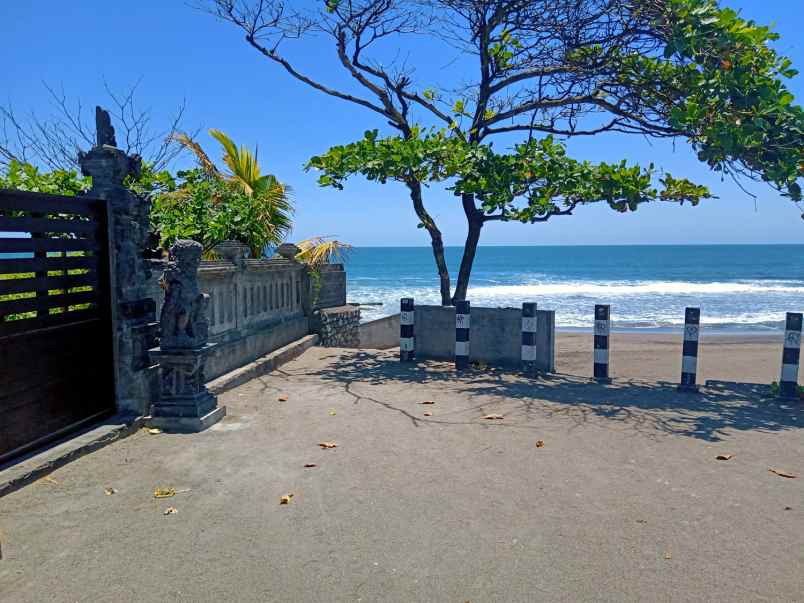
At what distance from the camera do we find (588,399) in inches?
283

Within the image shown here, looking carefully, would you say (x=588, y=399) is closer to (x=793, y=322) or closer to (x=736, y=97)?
(x=793, y=322)

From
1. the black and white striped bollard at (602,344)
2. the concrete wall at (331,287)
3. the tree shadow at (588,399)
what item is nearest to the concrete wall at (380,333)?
the concrete wall at (331,287)

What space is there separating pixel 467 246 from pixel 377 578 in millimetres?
8055

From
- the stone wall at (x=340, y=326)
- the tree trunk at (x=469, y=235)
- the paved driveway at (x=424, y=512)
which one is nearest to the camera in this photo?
the paved driveway at (x=424, y=512)

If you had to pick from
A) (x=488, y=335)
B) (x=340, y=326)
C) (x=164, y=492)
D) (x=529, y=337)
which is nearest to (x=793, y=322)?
(x=529, y=337)

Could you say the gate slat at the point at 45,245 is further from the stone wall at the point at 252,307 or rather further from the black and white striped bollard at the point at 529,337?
the black and white striped bollard at the point at 529,337

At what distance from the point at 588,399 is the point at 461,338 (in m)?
2.41

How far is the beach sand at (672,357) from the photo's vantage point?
10.5 meters

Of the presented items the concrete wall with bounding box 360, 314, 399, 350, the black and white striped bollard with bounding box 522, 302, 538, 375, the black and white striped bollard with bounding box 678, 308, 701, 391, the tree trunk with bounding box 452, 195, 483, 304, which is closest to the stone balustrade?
the concrete wall with bounding box 360, 314, 399, 350

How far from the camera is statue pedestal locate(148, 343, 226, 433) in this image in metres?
5.58

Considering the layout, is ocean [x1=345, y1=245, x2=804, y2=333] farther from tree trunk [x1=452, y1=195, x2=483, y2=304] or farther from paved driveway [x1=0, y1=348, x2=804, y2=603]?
paved driveway [x1=0, y1=348, x2=804, y2=603]

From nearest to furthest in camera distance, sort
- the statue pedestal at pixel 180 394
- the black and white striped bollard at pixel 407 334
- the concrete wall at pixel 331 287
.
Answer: the statue pedestal at pixel 180 394 → the black and white striped bollard at pixel 407 334 → the concrete wall at pixel 331 287

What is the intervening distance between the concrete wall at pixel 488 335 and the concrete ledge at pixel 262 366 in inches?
77.7

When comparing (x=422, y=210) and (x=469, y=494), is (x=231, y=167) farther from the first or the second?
(x=469, y=494)
